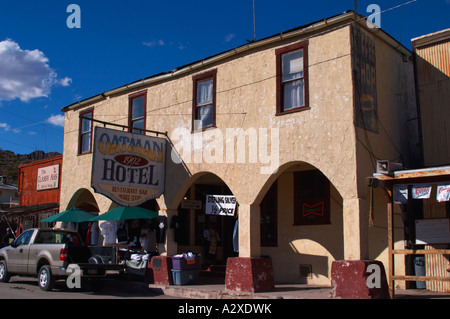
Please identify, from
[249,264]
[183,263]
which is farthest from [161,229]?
[249,264]

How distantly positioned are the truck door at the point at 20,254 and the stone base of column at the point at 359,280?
8.99m

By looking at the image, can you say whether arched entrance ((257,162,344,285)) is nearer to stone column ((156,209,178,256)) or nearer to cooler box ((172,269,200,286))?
cooler box ((172,269,200,286))

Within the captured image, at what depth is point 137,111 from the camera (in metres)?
17.0

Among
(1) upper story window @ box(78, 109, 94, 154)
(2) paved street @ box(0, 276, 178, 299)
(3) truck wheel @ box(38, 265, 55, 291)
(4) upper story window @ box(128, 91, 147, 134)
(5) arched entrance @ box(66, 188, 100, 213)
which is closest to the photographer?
(2) paved street @ box(0, 276, 178, 299)

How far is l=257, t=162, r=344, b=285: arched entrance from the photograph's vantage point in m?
13.7

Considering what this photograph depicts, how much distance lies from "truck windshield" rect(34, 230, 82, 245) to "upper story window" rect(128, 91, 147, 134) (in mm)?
4162

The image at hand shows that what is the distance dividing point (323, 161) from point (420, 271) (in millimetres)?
3789

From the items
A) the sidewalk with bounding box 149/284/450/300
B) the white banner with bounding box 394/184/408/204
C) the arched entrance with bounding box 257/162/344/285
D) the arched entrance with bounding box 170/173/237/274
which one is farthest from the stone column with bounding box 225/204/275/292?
the arched entrance with bounding box 170/173/237/274

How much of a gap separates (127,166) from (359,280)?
7254 millimetres

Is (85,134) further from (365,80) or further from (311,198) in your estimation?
(365,80)

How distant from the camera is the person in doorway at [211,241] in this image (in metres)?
17.3

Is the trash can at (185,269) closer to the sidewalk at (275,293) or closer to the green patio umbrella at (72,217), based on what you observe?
the sidewalk at (275,293)

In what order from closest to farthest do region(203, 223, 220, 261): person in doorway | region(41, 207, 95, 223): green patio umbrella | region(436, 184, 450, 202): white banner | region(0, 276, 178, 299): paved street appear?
region(436, 184, 450, 202): white banner, region(0, 276, 178, 299): paved street, region(41, 207, 95, 223): green patio umbrella, region(203, 223, 220, 261): person in doorway

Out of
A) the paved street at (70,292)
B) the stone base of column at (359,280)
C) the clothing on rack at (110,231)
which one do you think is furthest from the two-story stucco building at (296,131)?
the paved street at (70,292)
